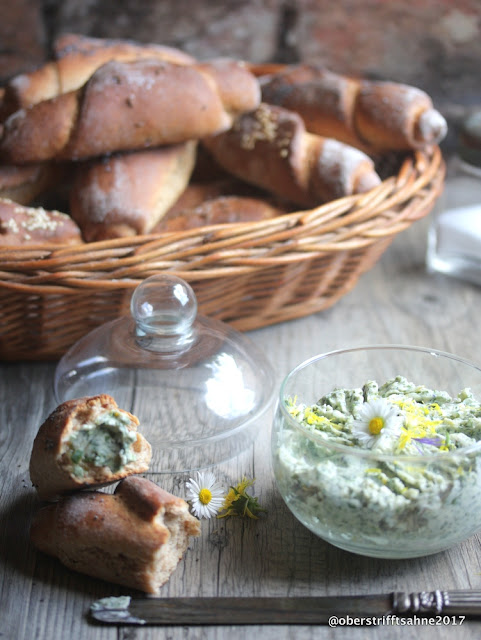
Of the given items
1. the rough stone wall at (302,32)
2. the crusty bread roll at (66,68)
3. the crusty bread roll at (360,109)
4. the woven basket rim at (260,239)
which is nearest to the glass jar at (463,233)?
the crusty bread roll at (360,109)

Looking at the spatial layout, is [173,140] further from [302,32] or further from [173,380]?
[302,32]

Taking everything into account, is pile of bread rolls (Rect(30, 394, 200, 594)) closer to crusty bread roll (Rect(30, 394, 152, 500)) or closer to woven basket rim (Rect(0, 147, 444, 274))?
crusty bread roll (Rect(30, 394, 152, 500))

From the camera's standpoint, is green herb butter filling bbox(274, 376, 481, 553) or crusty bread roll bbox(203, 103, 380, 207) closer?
green herb butter filling bbox(274, 376, 481, 553)

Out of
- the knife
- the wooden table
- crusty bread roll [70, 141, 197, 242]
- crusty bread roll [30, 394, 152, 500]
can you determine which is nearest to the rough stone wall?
crusty bread roll [70, 141, 197, 242]

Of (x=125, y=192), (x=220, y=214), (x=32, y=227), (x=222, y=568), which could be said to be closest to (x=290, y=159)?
(x=220, y=214)

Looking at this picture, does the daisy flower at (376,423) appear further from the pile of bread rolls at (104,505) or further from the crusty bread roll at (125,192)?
the crusty bread roll at (125,192)

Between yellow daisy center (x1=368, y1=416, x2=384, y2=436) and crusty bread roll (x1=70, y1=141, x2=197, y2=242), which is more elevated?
yellow daisy center (x1=368, y1=416, x2=384, y2=436)

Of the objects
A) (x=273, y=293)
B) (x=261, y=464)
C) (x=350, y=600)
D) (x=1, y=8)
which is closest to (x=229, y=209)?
(x=273, y=293)
